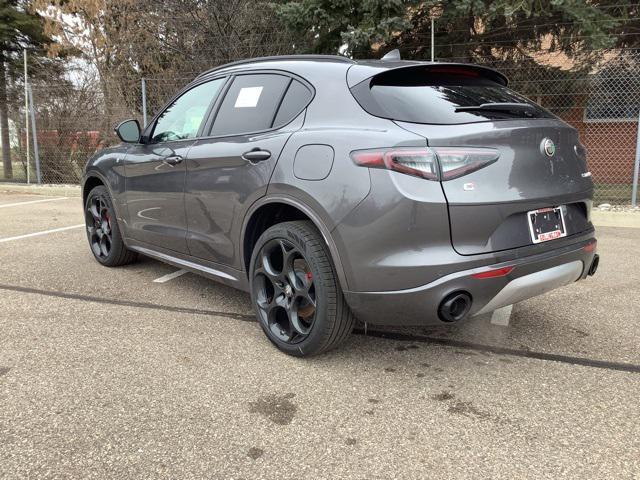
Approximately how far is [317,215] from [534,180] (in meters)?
1.09

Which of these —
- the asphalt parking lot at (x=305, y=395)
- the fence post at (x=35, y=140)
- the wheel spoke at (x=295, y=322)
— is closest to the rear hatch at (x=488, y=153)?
the asphalt parking lot at (x=305, y=395)

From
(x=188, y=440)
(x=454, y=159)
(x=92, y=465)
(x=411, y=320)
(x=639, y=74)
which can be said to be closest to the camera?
(x=92, y=465)

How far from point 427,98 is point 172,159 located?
6.39 feet

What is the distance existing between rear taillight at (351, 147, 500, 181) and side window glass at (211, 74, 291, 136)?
→ 1.03 meters

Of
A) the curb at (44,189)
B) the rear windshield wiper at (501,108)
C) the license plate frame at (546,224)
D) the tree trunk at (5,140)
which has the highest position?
the tree trunk at (5,140)

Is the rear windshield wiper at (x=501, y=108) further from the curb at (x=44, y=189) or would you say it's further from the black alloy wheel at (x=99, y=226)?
the curb at (x=44, y=189)

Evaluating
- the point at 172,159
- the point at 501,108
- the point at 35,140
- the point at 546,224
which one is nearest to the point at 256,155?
the point at 172,159


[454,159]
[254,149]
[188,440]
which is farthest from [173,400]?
[454,159]

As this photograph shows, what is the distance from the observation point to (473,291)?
2510 mm

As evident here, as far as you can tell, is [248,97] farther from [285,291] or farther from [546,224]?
[546,224]

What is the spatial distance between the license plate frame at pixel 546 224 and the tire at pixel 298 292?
1011 mm

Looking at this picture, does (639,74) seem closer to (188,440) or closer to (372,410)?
(372,410)

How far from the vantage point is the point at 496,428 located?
2.35 meters

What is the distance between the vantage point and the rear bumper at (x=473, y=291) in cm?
249
